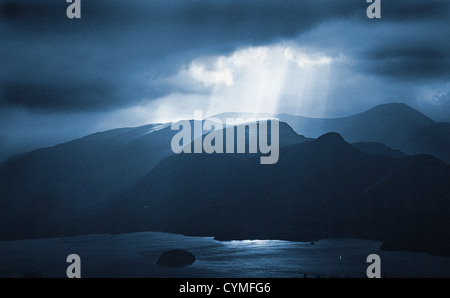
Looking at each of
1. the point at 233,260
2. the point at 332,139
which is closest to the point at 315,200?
the point at 332,139

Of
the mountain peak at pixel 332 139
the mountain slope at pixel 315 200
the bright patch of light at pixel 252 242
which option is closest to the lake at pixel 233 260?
the bright patch of light at pixel 252 242

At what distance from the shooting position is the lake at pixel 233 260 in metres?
82.3

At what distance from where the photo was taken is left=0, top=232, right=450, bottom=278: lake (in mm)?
82312

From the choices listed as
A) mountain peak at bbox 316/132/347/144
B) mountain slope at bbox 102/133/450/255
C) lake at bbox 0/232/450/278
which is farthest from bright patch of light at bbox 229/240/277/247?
mountain peak at bbox 316/132/347/144

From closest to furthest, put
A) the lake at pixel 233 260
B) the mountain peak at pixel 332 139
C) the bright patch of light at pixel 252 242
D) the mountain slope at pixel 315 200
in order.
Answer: the lake at pixel 233 260 → the mountain slope at pixel 315 200 → the bright patch of light at pixel 252 242 → the mountain peak at pixel 332 139

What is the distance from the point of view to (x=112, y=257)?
110688 millimetres

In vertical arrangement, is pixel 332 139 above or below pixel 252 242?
above

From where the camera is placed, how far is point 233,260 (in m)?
101

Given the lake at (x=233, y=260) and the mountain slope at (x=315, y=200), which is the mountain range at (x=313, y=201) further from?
the lake at (x=233, y=260)

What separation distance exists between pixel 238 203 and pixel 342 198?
1740 inches

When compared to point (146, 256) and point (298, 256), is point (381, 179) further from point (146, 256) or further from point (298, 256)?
point (146, 256)

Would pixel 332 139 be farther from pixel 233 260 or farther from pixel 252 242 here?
pixel 233 260

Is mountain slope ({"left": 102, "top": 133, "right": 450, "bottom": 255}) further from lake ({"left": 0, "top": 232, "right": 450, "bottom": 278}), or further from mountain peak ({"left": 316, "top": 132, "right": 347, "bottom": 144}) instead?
lake ({"left": 0, "top": 232, "right": 450, "bottom": 278})
